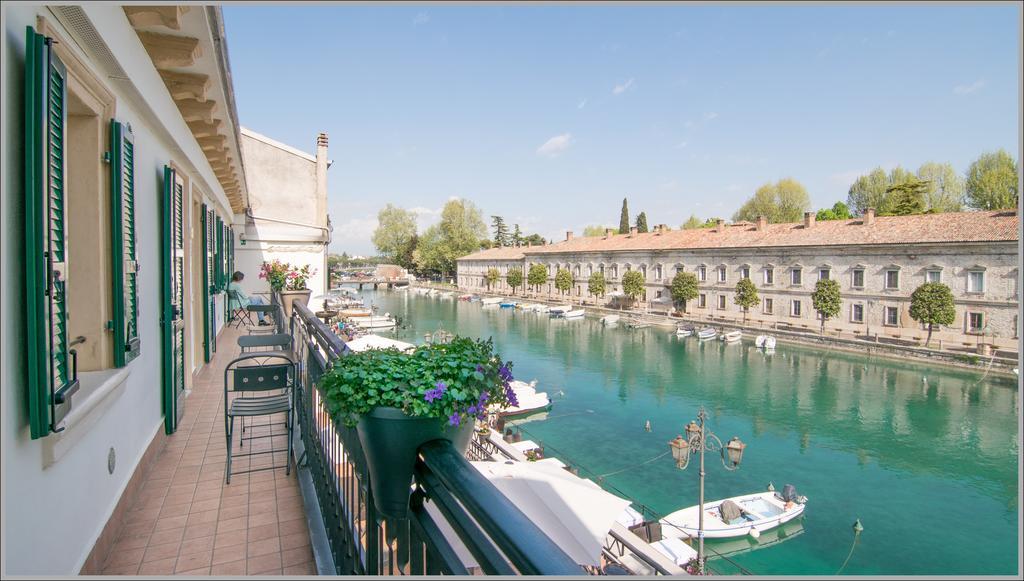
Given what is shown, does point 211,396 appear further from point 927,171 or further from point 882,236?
point 927,171

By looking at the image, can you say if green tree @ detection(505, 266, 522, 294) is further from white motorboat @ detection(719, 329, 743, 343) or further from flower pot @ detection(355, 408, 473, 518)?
flower pot @ detection(355, 408, 473, 518)

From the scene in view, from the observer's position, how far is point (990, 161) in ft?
141

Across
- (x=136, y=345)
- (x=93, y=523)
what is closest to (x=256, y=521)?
(x=93, y=523)

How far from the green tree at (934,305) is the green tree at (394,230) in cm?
6500

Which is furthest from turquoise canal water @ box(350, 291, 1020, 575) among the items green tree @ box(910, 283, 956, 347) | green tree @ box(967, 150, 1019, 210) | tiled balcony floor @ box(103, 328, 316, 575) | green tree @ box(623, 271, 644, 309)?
green tree @ box(967, 150, 1019, 210)

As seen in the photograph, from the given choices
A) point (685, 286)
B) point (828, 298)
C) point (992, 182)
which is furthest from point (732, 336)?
point (992, 182)

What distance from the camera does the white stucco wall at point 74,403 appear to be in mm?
1871

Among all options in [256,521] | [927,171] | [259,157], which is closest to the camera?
[256,521]

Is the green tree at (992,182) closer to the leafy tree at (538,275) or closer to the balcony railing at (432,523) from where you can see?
the leafy tree at (538,275)

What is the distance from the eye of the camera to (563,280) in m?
52.8

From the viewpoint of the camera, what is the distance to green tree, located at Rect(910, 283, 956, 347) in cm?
2677

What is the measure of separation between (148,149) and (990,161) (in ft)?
185

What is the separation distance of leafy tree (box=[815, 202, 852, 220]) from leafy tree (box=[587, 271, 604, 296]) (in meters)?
26.0

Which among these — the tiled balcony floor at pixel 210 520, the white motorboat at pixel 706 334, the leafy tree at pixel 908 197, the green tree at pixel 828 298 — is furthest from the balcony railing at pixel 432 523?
the leafy tree at pixel 908 197
